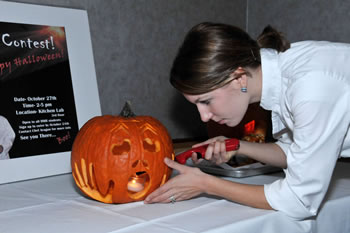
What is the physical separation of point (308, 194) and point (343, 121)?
0.17 m

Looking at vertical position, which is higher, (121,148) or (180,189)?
(121,148)

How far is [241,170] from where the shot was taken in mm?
1136

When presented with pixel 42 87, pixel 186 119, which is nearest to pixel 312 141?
pixel 42 87

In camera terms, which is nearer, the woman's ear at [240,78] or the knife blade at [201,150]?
the woman's ear at [240,78]

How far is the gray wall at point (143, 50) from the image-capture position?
143 centimetres

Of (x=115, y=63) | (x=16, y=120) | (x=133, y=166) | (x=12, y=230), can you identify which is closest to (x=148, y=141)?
(x=133, y=166)

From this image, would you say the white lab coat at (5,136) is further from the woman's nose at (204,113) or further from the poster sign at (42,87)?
the woman's nose at (204,113)

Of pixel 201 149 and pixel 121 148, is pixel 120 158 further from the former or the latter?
pixel 201 149

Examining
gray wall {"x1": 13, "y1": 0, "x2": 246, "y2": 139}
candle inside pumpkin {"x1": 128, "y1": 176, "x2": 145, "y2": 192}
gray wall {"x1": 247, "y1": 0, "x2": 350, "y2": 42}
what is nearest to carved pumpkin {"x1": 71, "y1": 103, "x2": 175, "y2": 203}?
candle inside pumpkin {"x1": 128, "y1": 176, "x2": 145, "y2": 192}

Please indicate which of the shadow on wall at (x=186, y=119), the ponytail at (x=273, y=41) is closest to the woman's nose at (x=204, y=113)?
the ponytail at (x=273, y=41)

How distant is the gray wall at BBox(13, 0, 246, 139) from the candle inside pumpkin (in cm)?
57

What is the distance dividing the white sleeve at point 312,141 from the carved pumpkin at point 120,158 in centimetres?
29

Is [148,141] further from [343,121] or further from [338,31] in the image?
[338,31]

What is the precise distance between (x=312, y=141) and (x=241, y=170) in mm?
386
